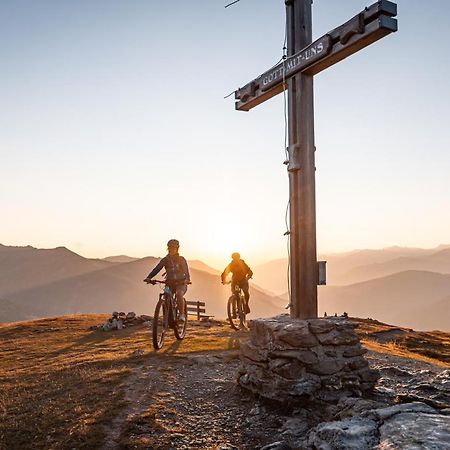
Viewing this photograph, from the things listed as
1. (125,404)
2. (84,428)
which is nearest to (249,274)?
(125,404)

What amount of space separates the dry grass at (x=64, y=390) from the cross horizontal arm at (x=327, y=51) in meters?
6.20

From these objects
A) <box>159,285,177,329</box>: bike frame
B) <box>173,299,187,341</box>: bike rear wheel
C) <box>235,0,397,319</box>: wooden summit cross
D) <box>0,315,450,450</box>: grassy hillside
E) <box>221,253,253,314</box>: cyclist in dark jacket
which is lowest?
<box>0,315,450,450</box>: grassy hillside

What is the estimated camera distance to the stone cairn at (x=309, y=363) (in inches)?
258

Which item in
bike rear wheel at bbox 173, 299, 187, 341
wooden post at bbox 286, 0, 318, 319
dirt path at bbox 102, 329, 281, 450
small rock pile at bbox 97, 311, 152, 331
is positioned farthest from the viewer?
small rock pile at bbox 97, 311, 152, 331

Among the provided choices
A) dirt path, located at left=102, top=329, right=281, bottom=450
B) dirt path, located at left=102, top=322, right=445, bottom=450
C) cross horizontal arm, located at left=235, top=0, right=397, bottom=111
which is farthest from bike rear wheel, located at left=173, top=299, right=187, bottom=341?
cross horizontal arm, located at left=235, top=0, right=397, bottom=111

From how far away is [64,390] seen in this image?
305 inches

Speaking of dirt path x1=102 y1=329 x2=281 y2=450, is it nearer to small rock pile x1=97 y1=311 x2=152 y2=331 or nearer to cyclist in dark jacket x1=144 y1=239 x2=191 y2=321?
cyclist in dark jacket x1=144 y1=239 x2=191 y2=321

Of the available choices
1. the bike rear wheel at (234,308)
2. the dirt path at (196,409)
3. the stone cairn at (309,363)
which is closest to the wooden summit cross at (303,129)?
the stone cairn at (309,363)

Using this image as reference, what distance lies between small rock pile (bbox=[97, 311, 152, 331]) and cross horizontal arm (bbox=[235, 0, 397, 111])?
555 inches

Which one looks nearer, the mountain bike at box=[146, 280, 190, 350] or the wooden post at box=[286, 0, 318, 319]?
the wooden post at box=[286, 0, 318, 319]

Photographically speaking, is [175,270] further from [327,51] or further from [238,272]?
[327,51]

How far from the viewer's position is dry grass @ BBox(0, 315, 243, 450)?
5.73 meters

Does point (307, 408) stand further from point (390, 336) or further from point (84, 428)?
point (390, 336)

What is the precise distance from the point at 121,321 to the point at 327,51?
1686 cm
